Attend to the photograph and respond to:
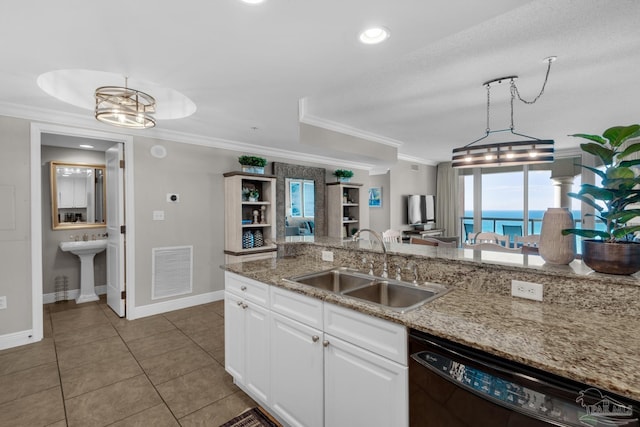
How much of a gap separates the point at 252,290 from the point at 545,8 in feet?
8.31

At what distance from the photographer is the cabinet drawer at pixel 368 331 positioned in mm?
1271

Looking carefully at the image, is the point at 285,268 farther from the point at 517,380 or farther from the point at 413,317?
the point at 517,380

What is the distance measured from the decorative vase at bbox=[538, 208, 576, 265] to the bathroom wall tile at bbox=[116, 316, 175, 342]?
3576mm

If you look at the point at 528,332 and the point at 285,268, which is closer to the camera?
the point at 528,332

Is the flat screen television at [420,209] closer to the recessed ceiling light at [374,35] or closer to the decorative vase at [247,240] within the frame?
the decorative vase at [247,240]

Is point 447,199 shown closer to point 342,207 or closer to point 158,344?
point 342,207

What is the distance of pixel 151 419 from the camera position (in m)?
2.00

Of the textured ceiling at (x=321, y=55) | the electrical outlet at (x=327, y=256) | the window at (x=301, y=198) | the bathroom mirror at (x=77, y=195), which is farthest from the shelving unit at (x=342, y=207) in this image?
the bathroom mirror at (x=77, y=195)

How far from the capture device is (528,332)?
1138mm

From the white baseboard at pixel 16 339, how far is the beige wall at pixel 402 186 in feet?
19.3

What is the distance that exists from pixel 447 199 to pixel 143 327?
23.1 feet

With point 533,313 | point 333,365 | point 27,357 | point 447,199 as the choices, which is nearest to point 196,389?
point 333,365

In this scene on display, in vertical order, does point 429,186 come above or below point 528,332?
above

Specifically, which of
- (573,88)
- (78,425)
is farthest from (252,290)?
(573,88)
